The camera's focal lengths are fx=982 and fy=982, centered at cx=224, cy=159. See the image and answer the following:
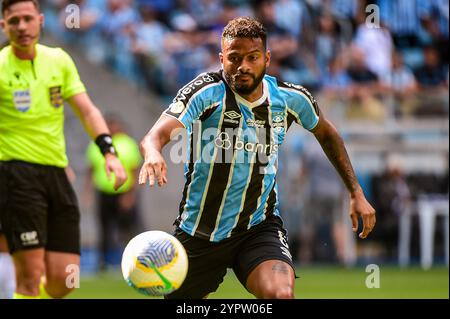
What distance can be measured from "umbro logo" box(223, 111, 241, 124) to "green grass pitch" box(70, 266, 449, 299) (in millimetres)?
5483

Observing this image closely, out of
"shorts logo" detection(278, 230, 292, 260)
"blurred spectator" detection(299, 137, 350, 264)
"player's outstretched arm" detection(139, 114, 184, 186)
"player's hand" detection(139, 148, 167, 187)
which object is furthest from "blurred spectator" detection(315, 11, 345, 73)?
"player's hand" detection(139, 148, 167, 187)

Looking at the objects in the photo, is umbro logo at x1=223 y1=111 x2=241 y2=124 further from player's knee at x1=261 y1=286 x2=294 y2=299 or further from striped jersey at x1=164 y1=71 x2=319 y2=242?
player's knee at x1=261 y1=286 x2=294 y2=299

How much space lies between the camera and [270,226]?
6.86m

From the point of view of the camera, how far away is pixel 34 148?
307 inches

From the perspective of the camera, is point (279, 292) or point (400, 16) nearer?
point (279, 292)

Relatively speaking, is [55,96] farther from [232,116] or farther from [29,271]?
[232,116]

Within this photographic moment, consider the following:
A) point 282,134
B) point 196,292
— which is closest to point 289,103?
point 282,134

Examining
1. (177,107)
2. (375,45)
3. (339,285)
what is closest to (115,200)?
(339,285)

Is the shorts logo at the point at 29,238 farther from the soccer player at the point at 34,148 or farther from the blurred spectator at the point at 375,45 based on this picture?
the blurred spectator at the point at 375,45

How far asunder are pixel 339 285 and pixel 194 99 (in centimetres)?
783

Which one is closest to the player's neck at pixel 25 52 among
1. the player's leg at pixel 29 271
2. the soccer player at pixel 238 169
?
the player's leg at pixel 29 271

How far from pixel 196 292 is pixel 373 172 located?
37.1ft

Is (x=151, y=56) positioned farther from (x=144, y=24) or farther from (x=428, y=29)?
(x=428, y=29)

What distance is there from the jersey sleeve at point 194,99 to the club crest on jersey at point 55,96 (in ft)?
5.50
